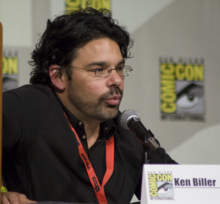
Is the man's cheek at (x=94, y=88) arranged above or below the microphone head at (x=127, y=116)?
above

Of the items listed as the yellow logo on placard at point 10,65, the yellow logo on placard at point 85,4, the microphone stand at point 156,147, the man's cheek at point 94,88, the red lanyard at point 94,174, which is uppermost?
the yellow logo on placard at point 85,4

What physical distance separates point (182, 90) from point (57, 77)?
47.4 inches

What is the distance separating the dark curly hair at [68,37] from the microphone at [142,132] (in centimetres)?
57

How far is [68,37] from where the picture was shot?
1.98 m

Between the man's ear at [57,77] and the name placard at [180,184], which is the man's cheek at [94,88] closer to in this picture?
the man's ear at [57,77]

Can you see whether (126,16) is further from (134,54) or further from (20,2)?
(20,2)

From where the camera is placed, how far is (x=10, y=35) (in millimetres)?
2500

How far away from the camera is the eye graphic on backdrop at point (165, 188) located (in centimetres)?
97

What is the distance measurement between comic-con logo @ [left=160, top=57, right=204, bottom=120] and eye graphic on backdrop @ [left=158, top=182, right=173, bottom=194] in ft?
5.89

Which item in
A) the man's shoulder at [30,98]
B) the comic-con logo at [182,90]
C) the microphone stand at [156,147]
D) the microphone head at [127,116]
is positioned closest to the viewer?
the microphone stand at [156,147]

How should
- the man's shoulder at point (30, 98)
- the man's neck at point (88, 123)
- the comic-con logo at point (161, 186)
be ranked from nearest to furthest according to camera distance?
1. the comic-con logo at point (161, 186)
2. the man's shoulder at point (30, 98)
3. the man's neck at point (88, 123)

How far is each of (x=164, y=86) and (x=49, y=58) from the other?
1078mm

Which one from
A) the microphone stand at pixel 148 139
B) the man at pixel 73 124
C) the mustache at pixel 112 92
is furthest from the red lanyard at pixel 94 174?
the microphone stand at pixel 148 139

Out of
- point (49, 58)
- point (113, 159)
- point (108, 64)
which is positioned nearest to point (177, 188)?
point (113, 159)
